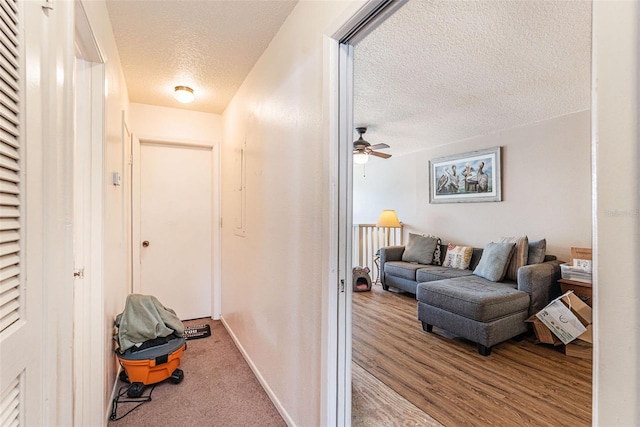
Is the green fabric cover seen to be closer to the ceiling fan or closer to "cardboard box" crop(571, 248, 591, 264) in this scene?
the ceiling fan

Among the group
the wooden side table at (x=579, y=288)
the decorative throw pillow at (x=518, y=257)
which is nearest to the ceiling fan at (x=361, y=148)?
the decorative throw pillow at (x=518, y=257)

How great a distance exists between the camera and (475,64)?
2264 millimetres

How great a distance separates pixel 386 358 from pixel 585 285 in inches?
75.0

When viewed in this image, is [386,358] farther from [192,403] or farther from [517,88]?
[517,88]

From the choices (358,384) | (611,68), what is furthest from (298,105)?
(358,384)

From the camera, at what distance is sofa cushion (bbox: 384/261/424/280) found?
4.26m

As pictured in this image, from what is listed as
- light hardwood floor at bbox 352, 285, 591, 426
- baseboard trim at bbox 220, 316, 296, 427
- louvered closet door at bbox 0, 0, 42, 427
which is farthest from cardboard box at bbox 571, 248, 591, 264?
louvered closet door at bbox 0, 0, 42, 427

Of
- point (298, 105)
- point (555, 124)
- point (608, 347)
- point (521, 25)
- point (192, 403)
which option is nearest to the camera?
point (608, 347)

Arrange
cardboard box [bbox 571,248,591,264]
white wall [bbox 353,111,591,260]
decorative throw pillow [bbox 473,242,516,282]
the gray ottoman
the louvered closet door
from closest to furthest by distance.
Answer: the louvered closet door → the gray ottoman → cardboard box [bbox 571,248,591,264] → white wall [bbox 353,111,591,260] → decorative throw pillow [bbox 473,242,516,282]

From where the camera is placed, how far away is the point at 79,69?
5.08 ft

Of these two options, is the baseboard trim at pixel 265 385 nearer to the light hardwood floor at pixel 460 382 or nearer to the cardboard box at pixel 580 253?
the light hardwood floor at pixel 460 382

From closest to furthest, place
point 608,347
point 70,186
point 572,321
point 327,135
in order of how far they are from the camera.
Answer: point 608,347 < point 70,186 < point 327,135 < point 572,321

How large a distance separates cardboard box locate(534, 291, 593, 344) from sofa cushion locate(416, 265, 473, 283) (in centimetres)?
116

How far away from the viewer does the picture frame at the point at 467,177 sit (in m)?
3.97
